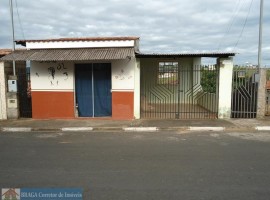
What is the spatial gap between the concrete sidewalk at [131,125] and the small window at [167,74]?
173 inches

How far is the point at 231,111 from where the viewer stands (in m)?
11.8

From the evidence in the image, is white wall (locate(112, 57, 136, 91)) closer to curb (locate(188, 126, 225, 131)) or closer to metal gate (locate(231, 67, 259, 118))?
curb (locate(188, 126, 225, 131))

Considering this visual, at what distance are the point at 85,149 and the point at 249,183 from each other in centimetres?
408

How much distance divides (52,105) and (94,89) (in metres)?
1.97

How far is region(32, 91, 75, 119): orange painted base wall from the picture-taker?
12.0m

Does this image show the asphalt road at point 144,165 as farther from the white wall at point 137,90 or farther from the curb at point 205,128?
the white wall at point 137,90

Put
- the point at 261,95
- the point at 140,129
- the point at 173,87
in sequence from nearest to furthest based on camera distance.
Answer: the point at 140,129
the point at 261,95
the point at 173,87

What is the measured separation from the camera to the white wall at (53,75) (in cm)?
1187

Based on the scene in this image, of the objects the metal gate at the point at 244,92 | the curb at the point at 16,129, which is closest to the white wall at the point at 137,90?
the metal gate at the point at 244,92

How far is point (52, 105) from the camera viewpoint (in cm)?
1211

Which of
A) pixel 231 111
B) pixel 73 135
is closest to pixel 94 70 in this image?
pixel 73 135

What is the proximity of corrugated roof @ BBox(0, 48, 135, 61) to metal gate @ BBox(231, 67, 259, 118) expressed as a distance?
4.57 meters

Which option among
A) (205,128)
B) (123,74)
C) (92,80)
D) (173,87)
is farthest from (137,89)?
(173,87)

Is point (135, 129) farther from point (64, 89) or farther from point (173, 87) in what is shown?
point (173, 87)
